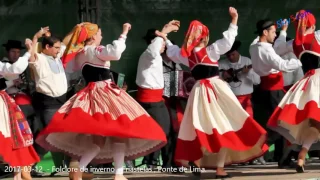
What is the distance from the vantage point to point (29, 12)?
10.2 metres

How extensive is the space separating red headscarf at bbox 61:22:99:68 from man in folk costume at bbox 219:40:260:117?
229cm

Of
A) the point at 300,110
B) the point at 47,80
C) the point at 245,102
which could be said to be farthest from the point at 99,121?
the point at 245,102

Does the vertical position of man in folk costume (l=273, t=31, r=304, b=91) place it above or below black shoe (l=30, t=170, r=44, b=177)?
above

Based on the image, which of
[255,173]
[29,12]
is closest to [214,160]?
[255,173]

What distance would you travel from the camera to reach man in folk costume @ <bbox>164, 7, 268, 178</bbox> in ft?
27.6

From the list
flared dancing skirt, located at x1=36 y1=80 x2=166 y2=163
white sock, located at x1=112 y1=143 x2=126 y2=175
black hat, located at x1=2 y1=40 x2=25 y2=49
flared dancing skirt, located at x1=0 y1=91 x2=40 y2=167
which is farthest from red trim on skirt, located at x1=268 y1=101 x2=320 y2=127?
black hat, located at x1=2 y1=40 x2=25 y2=49

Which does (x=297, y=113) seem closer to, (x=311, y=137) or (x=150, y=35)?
(x=311, y=137)

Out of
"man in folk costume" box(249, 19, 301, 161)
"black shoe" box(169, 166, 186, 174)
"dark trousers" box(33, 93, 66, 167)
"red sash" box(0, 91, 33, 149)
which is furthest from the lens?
"black shoe" box(169, 166, 186, 174)

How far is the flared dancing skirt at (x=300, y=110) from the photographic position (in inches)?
338

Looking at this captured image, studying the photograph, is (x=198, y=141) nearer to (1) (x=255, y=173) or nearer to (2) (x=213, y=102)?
(2) (x=213, y=102)

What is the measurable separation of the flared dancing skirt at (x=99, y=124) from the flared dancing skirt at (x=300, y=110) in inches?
49.3

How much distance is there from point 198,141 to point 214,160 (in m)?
0.62

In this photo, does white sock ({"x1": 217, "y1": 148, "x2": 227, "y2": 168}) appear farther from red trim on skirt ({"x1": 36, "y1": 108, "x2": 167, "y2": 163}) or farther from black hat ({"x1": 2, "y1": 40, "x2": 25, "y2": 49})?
black hat ({"x1": 2, "y1": 40, "x2": 25, "y2": 49})

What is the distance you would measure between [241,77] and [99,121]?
299 centimetres
